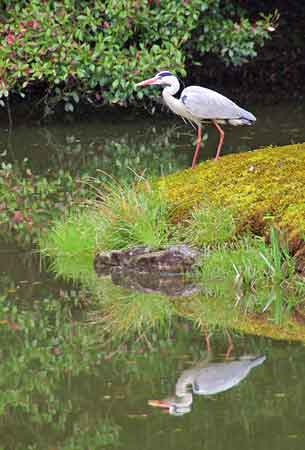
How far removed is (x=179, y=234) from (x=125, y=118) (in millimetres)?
9701

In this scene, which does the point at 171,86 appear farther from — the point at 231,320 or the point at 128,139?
the point at 128,139

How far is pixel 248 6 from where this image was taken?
22156mm

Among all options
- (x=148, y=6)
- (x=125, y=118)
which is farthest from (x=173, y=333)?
(x=125, y=118)

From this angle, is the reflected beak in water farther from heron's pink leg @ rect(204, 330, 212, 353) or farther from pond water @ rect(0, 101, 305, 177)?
pond water @ rect(0, 101, 305, 177)

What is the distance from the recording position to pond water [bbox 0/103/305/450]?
6074 millimetres

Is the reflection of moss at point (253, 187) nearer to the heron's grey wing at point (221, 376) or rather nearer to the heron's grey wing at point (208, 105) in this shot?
the heron's grey wing at point (208, 105)

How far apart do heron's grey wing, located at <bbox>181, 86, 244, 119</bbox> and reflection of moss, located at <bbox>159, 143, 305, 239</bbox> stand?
38 cm

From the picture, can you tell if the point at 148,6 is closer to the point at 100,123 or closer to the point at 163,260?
the point at 100,123

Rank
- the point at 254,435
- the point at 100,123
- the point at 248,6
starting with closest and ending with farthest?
the point at 254,435 < the point at 100,123 < the point at 248,6

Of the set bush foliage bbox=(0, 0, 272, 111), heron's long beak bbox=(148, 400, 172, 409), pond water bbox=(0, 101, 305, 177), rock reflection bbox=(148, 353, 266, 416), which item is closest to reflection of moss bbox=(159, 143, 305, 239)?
rock reflection bbox=(148, 353, 266, 416)

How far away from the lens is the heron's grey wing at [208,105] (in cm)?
1033

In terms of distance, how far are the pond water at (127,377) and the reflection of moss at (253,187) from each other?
1.14 meters

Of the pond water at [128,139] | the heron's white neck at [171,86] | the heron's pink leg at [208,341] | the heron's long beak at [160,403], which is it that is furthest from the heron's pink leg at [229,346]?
the pond water at [128,139]

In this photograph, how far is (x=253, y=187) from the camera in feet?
31.7
